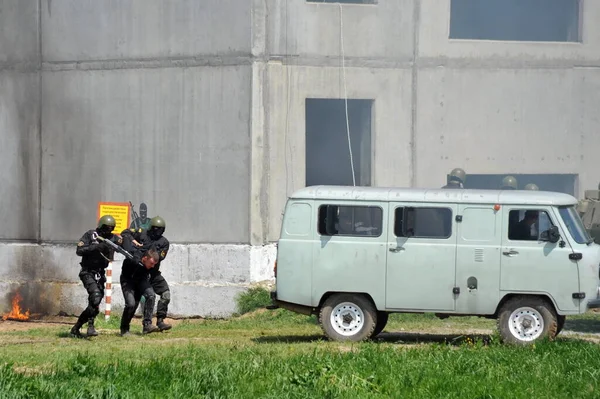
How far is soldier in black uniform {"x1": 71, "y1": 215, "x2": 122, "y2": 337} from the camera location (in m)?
17.9

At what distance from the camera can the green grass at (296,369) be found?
36.6 feet

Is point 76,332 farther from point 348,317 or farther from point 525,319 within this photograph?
point 525,319

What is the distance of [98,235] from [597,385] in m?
8.97

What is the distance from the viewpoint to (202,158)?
2341 cm

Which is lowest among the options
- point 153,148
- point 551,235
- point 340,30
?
point 551,235

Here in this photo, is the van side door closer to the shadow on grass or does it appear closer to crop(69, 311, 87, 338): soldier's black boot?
the shadow on grass

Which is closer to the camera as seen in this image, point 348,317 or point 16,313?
point 348,317

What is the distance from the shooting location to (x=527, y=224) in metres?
15.8

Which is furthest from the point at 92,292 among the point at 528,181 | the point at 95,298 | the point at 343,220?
the point at 528,181

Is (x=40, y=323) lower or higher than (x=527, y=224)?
lower

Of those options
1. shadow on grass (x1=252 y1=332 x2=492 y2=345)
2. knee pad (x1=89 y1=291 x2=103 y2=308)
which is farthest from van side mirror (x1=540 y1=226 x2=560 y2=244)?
knee pad (x1=89 y1=291 x2=103 y2=308)

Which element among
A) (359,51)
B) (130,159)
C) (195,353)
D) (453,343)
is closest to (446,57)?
(359,51)

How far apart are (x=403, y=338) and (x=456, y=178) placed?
19.4 feet

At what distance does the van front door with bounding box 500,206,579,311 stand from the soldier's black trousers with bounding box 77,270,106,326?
6.54 m
